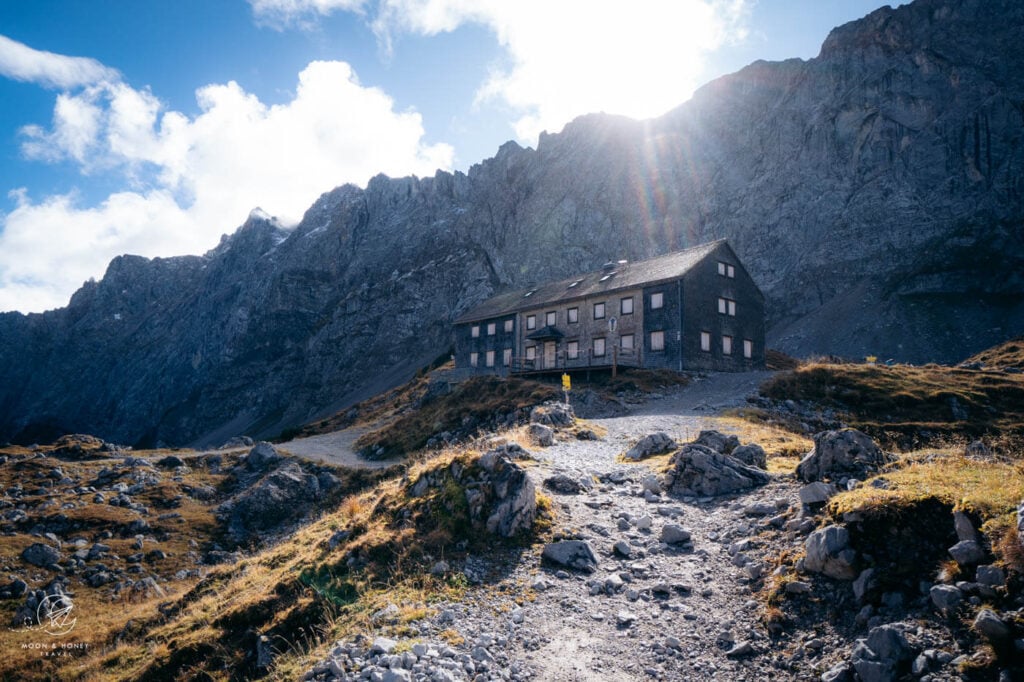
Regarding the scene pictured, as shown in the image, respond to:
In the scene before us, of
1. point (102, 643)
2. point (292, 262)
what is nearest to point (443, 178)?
point (292, 262)

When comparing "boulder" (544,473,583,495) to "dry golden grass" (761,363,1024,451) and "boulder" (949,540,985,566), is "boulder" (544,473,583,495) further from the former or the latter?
"dry golden grass" (761,363,1024,451)

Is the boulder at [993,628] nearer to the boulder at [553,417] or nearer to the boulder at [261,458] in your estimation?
the boulder at [553,417]

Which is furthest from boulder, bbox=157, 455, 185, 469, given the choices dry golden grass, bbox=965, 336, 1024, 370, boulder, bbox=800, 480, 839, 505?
dry golden grass, bbox=965, 336, 1024, 370

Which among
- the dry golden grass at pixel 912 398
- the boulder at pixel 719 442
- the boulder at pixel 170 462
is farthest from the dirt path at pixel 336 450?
the dry golden grass at pixel 912 398

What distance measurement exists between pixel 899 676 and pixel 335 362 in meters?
151

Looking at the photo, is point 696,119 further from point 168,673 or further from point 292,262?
point 168,673

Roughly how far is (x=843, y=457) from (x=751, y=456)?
3609mm

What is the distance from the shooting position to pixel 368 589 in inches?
417

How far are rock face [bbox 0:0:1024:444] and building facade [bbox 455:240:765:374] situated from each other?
4658 cm

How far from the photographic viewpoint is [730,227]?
121 metres

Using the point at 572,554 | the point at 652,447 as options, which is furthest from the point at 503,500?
the point at 652,447

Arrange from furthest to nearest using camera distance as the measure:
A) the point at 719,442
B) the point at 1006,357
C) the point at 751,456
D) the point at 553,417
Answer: the point at 1006,357 → the point at 553,417 → the point at 719,442 → the point at 751,456

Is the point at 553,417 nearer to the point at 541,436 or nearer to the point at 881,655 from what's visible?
the point at 541,436

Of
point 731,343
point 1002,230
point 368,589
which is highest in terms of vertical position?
point 1002,230
